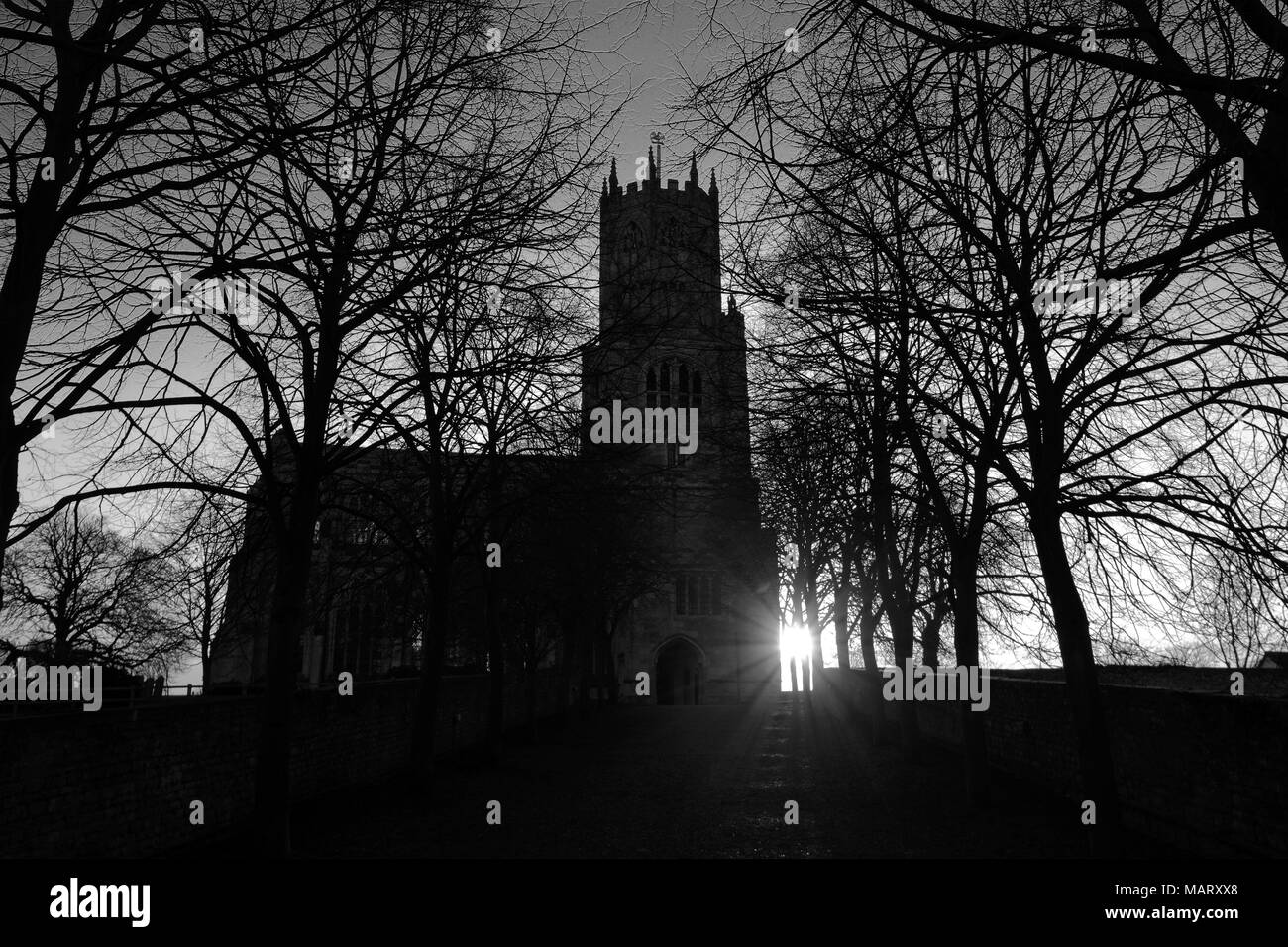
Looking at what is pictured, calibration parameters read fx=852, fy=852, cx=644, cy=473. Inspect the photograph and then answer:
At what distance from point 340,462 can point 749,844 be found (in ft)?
22.4

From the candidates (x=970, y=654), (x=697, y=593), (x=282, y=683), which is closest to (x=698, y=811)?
(x=970, y=654)

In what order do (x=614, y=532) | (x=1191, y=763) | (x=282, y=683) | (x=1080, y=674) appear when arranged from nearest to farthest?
(x=1080, y=674) → (x=282, y=683) → (x=1191, y=763) → (x=614, y=532)

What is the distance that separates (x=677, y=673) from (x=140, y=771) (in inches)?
1879

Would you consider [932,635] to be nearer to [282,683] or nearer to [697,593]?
[282,683]

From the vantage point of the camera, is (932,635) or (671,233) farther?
(932,635)

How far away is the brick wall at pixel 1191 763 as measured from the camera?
26.8 feet

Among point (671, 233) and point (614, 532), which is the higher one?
point (671, 233)

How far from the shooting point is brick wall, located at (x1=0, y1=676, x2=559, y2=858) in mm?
8141

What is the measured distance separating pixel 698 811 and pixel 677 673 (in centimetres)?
4340

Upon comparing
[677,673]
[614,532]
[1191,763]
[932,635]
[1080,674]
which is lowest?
[677,673]

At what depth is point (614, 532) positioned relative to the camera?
28547 millimetres

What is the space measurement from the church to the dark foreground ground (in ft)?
10.7

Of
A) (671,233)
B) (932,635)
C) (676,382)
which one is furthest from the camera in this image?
(932,635)
